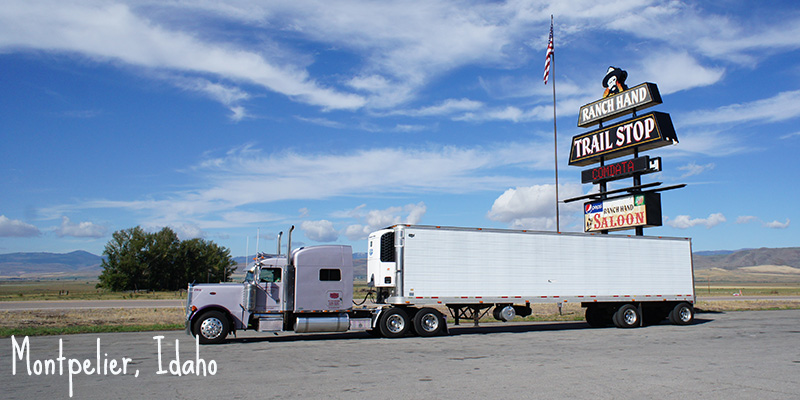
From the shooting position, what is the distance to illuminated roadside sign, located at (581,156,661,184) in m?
28.7

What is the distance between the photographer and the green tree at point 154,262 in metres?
71.2

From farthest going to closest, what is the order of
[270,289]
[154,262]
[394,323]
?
[154,262] → [394,323] → [270,289]

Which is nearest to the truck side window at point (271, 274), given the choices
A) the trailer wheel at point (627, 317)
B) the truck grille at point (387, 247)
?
the truck grille at point (387, 247)

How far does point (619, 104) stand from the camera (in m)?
30.9

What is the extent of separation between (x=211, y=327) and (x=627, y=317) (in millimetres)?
16297

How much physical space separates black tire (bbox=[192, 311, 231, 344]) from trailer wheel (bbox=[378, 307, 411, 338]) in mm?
5064

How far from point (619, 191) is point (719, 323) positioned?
9.23 meters

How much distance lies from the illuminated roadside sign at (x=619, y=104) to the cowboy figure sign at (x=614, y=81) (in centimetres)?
50

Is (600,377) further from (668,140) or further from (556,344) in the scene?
(668,140)

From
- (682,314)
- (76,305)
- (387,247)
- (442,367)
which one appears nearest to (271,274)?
(387,247)

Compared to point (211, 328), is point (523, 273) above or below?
above

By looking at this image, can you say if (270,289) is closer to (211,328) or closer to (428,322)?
(211,328)

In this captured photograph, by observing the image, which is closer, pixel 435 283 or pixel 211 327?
pixel 211 327

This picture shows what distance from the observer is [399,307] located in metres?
18.5
